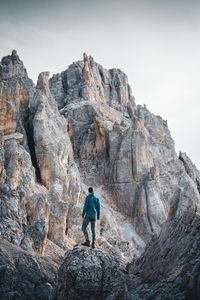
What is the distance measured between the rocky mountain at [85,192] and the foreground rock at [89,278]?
0.14 ft

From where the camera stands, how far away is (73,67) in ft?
260

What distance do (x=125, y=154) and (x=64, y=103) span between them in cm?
2616

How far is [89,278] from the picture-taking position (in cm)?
1196

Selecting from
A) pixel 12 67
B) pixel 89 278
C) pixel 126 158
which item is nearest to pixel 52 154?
pixel 126 158

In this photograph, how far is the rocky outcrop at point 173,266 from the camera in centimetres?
1131

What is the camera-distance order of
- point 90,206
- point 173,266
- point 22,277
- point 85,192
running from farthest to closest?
point 85,192 → point 173,266 → point 22,277 → point 90,206

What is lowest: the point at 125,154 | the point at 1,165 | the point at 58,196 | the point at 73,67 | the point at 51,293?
the point at 51,293

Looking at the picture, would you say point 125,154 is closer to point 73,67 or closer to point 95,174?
point 95,174

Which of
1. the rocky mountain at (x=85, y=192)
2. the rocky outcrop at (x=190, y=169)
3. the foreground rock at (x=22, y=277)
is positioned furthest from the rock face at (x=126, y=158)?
the foreground rock at (x=22, y=277)

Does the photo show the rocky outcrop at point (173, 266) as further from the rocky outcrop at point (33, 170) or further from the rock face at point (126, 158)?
the rock face at point (126, 158)

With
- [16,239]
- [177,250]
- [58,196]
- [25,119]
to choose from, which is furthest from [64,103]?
[177,250]

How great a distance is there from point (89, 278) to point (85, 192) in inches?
1392

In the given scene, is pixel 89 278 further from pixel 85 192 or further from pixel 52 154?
pixel 85 192

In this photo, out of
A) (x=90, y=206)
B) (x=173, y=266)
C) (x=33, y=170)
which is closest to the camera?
(x=90, y=206)
